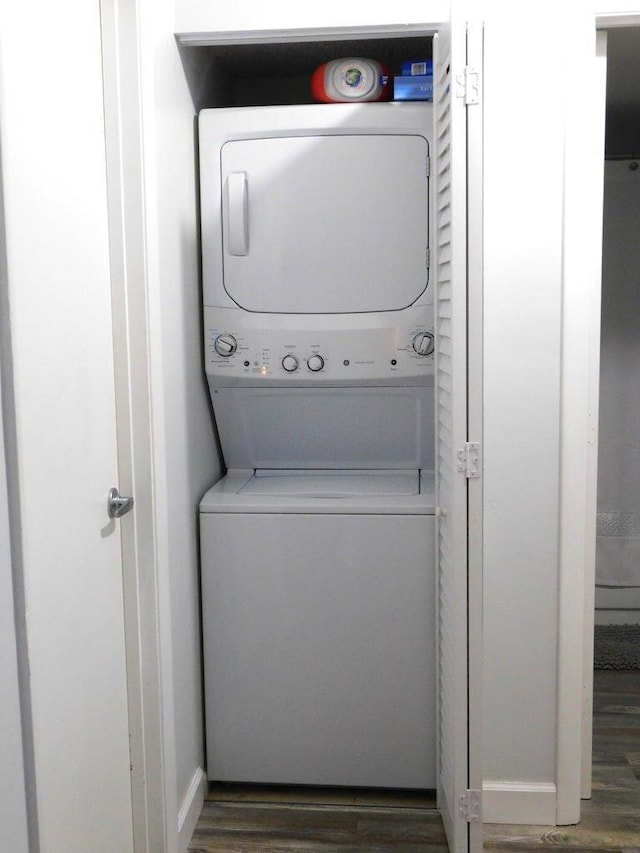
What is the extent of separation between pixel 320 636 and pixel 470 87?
1417 mm

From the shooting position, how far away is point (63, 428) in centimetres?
164

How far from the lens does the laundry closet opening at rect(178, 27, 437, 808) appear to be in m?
2.45

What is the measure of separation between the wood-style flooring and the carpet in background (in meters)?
0.73

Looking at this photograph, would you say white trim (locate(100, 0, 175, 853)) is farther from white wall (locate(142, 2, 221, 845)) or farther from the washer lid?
the washer lid

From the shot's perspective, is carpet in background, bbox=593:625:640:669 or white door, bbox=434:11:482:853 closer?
white door, bbox=434:11:482:853

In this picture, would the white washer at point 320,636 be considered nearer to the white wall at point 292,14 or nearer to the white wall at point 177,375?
the white wall at point 177,375

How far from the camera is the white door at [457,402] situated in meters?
1.85

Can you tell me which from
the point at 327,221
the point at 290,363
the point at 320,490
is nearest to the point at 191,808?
the point at 320,490

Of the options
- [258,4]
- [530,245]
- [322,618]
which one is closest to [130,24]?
[258,4]

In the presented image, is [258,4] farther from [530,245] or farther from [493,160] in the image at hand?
[530,245]

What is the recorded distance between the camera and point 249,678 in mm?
2496

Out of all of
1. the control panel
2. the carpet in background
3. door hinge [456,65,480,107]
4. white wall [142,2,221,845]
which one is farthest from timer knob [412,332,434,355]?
the carpet in background

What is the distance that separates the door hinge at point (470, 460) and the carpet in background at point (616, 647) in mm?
1824

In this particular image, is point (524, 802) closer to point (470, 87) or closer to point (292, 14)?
point (470, 87)
